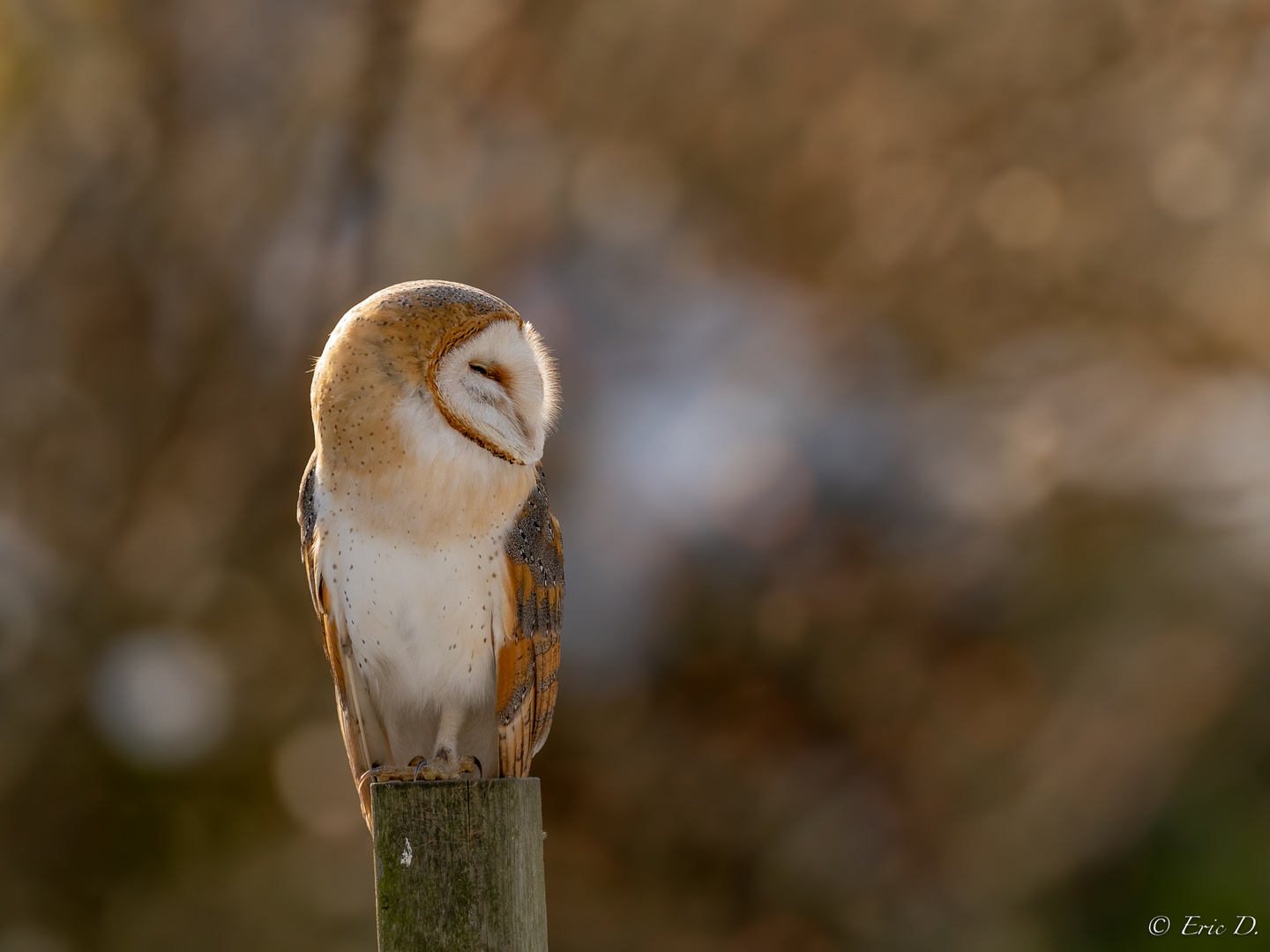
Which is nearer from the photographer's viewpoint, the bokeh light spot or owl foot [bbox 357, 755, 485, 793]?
owl foot [bbox 357, 755, 485, 793]

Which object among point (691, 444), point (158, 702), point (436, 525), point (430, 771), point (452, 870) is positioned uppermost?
point (691, 444)

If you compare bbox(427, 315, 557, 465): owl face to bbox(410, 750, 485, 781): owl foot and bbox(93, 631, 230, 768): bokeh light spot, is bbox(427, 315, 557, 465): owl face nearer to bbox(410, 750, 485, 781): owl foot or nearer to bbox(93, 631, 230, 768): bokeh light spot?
bbox(410, 750, 485, 781): owl foot

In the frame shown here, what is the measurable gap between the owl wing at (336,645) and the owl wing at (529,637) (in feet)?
0.82

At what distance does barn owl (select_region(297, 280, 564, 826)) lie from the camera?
5.41ft

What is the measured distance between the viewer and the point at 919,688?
4699 millimetres

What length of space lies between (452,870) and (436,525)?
0.57 meters

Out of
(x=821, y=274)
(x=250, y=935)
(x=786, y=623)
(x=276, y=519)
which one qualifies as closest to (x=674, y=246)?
(x=821, y=274)

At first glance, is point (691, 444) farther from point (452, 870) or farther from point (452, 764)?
point (452, 870)

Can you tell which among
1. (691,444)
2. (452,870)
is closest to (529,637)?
(452,870)

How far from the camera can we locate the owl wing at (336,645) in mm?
1838

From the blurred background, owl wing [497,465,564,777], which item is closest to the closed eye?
owl wing [497,465,564,777]

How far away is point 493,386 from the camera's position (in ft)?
5.53

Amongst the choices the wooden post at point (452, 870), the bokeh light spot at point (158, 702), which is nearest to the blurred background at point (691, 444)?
the bokeh light spot at point (158, 702)

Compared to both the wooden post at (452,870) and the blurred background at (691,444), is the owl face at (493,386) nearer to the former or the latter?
the wooden post at (452,870)
